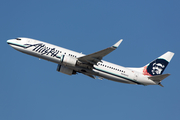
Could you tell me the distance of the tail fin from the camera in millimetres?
47812

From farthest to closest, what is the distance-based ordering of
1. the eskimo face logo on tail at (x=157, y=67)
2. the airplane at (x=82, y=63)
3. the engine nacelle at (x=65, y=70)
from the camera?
the eskimo face logo on tail at (x=157, y=67), the engine nacelle at (x=65, y=70), the airplane at (x=82, y=63)

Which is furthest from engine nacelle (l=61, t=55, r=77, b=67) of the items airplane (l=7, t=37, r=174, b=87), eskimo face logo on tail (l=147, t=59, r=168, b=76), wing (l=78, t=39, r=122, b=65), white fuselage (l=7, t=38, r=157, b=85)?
eskimo face logo on tail (l=147, t=59, r=168, b=76)

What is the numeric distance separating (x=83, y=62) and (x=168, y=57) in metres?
18.4

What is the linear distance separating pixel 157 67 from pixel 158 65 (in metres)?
0.53

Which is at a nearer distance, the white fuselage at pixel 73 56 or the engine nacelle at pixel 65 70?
the white fuselage at pixel 73 56

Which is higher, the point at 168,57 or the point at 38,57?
the point at 168,57

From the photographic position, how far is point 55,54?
42.3 metres

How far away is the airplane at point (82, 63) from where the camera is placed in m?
41.9

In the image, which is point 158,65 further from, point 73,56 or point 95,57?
point 73,56

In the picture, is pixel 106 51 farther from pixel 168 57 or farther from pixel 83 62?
pixel 168 57

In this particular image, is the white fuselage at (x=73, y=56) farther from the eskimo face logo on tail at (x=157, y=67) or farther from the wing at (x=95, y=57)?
the eskimo face logo on tail at (x=157, y=67)

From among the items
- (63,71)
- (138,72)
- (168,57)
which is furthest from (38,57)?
(168,57)

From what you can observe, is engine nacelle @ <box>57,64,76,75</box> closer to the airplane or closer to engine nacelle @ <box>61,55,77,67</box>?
the airplane

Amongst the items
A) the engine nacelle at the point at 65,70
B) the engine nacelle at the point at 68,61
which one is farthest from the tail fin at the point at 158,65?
the engine nacelle at the point at 68,61
